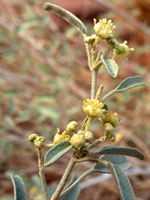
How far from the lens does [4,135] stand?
74.9 inches

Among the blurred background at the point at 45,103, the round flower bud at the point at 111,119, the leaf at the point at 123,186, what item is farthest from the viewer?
the blurred background at the point at 45,103

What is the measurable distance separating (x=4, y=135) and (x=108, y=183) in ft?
2.47

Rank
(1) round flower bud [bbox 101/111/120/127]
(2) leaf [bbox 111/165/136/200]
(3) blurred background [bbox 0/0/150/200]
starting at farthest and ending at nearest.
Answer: (3) blurred background [bbox 0/0/150/200], (1) round flower bud [bbox 101/111/120/127], (2) leaf [bbox 111/165/136/200]

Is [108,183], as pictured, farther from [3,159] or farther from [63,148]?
[63,148]

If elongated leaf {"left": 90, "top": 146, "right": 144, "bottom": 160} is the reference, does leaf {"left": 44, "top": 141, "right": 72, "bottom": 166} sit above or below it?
above

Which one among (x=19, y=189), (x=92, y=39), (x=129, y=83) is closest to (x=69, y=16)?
(x=92, y=39)

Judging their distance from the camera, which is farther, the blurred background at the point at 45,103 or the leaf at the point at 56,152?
the blurred background at the point at 45,103

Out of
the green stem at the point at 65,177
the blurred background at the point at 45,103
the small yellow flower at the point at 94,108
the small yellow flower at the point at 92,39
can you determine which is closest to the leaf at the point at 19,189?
the green stem at the point at 65,177

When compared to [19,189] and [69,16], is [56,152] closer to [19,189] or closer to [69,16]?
[19,189]

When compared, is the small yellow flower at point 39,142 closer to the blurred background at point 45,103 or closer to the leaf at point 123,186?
the leaf at point 123,186

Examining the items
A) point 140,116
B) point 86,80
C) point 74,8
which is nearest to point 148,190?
point 140,116

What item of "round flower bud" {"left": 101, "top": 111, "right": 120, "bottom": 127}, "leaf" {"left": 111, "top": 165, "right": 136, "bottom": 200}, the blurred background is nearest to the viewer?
"leaf" {"left": 111, "top": 165, "right": 136, "bottom": 200}

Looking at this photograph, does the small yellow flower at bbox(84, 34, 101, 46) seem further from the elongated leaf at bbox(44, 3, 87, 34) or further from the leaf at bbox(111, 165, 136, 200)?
the leaf at bbox(111, 165, 136, 200)

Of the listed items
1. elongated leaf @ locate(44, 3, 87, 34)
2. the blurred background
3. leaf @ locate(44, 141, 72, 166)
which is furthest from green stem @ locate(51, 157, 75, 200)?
the blurred background
